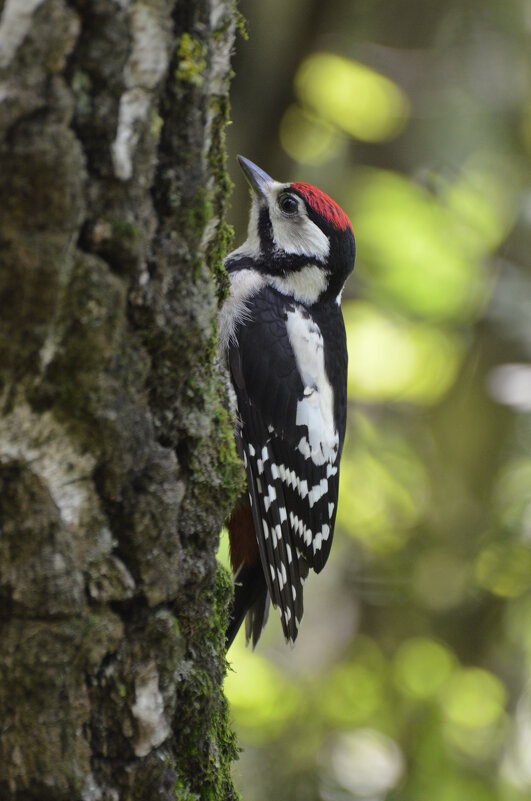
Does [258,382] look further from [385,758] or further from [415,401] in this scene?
[385,758]

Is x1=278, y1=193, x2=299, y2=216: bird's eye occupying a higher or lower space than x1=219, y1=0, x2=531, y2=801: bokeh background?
higher

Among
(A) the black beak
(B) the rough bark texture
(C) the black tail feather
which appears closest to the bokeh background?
(A) the black beak

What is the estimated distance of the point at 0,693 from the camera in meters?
1.17

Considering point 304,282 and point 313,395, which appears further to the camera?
point 304,282

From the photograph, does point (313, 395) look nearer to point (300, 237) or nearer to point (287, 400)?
point (287, 400)

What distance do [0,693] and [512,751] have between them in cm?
365

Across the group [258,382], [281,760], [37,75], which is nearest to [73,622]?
[37,75]

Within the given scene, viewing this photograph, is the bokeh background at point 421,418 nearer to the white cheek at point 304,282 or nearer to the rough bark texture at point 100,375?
the white cheek at point 304,282

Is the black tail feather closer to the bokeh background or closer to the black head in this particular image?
the black head

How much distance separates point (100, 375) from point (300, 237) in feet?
6.68

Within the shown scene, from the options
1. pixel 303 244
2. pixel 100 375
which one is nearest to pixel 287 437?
pixel 303 244

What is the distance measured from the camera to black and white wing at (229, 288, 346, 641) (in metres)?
2.69

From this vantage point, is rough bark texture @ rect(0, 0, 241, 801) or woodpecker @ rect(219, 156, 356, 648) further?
woodpecker @ rect(219, 156, 356, 648)

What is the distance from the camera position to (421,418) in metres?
4.58
